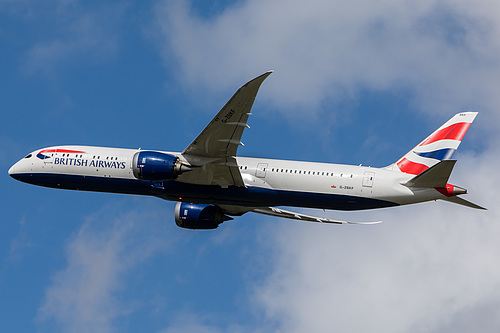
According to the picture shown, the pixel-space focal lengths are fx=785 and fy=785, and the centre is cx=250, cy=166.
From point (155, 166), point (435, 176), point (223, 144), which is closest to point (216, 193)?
point (223, 144)

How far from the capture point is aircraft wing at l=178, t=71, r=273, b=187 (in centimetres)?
4438

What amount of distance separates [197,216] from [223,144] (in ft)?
33.2

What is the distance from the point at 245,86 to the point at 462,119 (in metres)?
16.7

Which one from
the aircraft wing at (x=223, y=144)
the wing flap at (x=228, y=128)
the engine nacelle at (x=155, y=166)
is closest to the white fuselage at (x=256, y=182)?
the aircraft wing at (x=223, y=144)

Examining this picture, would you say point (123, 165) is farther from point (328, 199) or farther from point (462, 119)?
point (462, 119)

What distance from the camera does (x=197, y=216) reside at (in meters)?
56.3

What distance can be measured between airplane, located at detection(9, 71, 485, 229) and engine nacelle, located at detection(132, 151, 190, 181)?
0.06 meters

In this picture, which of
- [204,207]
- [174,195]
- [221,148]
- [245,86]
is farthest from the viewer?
[204,207]

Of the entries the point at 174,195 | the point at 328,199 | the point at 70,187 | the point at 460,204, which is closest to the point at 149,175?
the point at 174,195

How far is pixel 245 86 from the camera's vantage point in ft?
142

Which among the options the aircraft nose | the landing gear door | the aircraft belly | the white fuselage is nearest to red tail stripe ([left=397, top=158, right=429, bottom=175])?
the white fuselage

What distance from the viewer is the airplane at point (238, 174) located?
47.7 metres

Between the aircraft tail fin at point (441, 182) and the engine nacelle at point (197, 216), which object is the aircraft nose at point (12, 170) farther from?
the aircraft tail fin at point (441, 182)

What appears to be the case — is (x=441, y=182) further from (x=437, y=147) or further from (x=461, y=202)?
(x=437, y=147)
